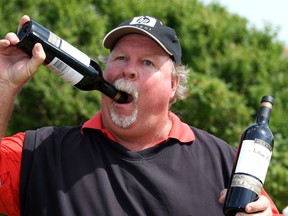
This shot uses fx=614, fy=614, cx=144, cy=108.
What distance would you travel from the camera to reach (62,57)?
327 cm

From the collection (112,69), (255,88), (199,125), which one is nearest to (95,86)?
(112,69)

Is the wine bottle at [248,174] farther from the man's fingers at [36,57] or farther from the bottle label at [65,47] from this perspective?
the man's fingers at [36,57]

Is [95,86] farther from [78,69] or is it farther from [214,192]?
[214,192]

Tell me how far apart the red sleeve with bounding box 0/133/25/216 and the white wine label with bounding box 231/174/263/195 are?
1.18 metres

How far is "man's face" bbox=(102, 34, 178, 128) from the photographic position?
3.51 meters

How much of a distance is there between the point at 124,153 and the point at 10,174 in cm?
65

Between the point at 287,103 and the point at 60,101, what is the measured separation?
9.62 ft

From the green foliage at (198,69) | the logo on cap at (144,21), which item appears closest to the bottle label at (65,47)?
the logo on cap at (144,21)

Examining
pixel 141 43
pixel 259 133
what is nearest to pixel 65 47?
pixel 141 43

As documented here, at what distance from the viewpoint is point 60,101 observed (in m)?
6.26

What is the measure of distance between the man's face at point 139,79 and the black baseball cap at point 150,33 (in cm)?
4

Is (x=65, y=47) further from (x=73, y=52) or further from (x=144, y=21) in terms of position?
(x=144, y=21)

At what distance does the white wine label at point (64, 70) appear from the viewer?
129 inches

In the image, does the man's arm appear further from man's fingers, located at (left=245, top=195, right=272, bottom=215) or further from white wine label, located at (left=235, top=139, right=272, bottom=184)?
man's fingers, located at (left=245, top=195, right=272, bottom=215)
